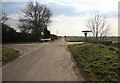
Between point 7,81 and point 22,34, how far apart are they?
54.1 metres

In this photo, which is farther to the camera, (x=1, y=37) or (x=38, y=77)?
(x=1, y=37)

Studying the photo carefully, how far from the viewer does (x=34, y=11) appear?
249 ft

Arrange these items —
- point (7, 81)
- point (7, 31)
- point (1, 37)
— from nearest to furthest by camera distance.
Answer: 1. point (7, 81)
2. point (1, 37)
3. point (7, 31)

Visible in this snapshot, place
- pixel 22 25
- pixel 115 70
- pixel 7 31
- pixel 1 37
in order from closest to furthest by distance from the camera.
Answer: pixel 115 70
pixel 1 37
pixel 7 31
pixel 22 25

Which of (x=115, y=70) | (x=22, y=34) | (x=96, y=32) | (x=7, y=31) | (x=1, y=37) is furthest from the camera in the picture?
(x=22, y=34)

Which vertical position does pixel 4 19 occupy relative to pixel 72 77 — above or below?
above

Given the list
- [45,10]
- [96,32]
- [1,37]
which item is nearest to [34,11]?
[45,10]

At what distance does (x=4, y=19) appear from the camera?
6125 centimetres

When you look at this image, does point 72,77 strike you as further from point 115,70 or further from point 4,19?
point 4,19

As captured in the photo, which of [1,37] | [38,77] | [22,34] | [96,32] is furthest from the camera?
[22,34]

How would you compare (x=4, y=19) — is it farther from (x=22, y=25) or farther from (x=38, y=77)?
(x=38, y=77)

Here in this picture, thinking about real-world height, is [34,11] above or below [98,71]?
above

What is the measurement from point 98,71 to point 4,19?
50.2m

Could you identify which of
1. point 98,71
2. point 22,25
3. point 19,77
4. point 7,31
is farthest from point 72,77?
point 22,25
